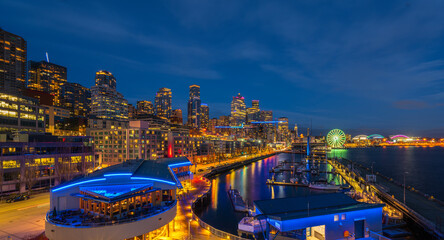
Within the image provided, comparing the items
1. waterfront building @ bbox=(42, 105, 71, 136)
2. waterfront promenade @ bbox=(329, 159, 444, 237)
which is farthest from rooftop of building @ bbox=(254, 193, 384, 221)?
waterfront building @ bbox=(42, 105, 71, 136)

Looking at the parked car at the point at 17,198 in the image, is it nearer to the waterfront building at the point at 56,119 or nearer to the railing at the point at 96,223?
the railing at the point at 96,223

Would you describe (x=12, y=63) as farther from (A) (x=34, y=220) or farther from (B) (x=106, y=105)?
(A) (x=34, y=220)

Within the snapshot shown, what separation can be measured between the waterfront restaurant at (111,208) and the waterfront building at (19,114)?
164 feet

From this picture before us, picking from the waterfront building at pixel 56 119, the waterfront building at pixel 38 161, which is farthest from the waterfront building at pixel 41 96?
the waterfront building at pixel 38 161

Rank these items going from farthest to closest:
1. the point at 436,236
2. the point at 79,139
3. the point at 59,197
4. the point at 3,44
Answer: the point at 3,44 → the point at 79,139 → the point at 436,236 → the point at 59,197

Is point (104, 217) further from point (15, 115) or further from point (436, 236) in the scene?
point (15, 115)

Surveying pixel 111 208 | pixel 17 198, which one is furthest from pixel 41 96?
pixel 111 208

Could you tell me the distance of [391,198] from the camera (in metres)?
40.4

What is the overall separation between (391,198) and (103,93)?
171m

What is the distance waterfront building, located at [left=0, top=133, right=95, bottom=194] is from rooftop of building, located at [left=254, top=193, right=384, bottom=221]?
42487mm

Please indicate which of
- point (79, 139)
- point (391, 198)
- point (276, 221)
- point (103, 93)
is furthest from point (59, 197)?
point (103, 93)

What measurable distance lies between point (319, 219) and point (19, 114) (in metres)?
71.4

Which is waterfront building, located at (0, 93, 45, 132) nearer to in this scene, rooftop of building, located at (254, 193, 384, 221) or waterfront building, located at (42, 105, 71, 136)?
waterfront building, located at (42, 105, 71, 136)

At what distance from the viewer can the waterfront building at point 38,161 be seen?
41.6 meters
